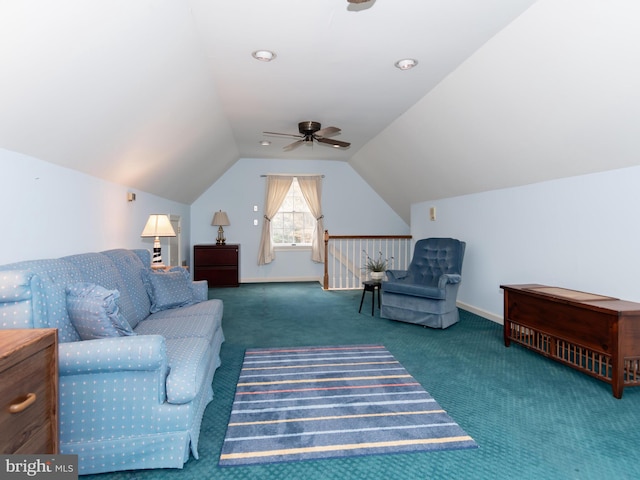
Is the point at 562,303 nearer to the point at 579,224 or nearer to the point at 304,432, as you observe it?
the point at 579,224

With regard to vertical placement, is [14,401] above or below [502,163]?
below

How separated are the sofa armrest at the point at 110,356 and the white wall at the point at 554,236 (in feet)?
10.9

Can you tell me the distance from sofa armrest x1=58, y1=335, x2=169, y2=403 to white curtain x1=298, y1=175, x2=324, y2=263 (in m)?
5.90

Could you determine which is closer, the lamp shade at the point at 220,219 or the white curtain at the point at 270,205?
the lamp shade at the point at 220,219

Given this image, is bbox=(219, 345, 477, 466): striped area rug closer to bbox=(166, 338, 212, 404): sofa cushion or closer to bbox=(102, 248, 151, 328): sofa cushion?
bbox=(166, 338, 212, 404): sofa cushion

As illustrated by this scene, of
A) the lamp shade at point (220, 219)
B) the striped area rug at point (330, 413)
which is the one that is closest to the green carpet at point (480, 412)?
the striped area rug at point (330, 413)

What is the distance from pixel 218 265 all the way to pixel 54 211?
4497 millimetres

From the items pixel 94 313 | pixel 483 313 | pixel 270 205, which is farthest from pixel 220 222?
pixel 94 313

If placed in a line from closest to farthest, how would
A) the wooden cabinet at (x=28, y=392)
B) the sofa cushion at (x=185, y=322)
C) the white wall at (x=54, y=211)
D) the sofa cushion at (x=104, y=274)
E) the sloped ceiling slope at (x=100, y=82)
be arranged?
the wooden cabinet at (x=28, y=392)
the sloped ceiling slope at (x=100, y=82)
the white wall at (x=54, y=211)
the sofa cushion at (x=104, y=274)
the sofa cushion at (x=185, y=322)

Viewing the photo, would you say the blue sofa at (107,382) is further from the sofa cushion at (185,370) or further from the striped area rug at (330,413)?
the striped area rug at (330,413)

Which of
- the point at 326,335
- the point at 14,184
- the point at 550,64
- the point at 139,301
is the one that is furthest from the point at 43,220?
the point at 550,64

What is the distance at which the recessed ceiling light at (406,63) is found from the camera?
10.1 feet

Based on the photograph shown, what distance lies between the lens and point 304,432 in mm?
2072

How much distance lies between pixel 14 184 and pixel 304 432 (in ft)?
7.25
